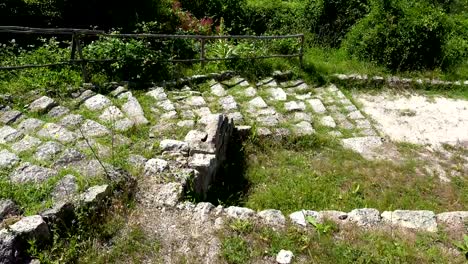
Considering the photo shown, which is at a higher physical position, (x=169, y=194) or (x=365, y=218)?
(x=169, y=194)

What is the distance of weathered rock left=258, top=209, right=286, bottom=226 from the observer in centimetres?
507

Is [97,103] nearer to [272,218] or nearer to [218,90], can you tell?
[218,90]

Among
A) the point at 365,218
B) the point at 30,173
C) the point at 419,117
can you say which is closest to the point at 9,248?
the point at 30,173

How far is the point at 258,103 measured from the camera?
835 centimetres

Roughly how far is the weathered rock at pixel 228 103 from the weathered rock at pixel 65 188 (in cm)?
351

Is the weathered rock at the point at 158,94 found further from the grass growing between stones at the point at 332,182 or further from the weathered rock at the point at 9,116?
the weathered rock at the point at 9,116

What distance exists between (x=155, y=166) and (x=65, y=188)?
1132mm

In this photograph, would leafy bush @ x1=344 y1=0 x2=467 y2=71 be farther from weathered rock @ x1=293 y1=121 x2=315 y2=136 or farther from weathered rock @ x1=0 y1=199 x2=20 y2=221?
weathered rock @ x1=0 y1=199 x2=20 y2=221

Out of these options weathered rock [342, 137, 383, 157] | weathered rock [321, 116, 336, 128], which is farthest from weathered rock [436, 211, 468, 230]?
weathered rock [321, 116, 336, 128]

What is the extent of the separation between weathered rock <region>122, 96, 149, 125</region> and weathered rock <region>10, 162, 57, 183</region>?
74.2 inches

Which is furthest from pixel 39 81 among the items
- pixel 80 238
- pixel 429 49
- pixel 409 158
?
pixel 429 49

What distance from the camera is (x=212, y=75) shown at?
9031mm

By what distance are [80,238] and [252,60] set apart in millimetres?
6029

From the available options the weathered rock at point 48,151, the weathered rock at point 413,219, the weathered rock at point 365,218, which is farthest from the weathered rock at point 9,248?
the weathered rock at point 413,219
